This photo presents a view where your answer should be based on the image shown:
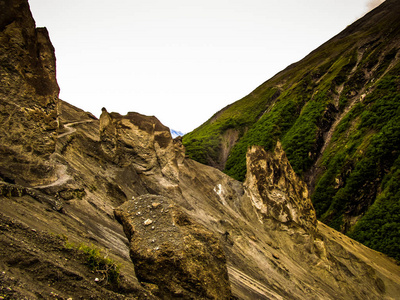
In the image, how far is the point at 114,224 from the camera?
48.0 feet

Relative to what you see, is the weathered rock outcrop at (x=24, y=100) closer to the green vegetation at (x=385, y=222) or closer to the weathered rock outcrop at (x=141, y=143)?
the weathered rock outcrop at (x=141, y=143)

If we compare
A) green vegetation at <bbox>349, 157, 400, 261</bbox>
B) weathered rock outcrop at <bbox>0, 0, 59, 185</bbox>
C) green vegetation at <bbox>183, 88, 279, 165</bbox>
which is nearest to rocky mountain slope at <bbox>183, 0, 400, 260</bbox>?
green vegetation at <bbox>349, 157, 400, 261</bbox>

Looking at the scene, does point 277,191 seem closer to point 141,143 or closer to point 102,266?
point 141,143

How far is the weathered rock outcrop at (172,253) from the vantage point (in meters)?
9.80

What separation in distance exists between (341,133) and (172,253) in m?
88.7

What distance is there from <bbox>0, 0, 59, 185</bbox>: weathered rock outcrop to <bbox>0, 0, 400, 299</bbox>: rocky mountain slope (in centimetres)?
5

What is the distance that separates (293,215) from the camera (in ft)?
121

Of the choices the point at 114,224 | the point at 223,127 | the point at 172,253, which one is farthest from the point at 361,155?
the point at 172,253

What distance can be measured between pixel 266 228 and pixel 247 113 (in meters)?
97.1

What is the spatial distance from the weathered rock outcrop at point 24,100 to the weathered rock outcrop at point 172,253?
202 inches

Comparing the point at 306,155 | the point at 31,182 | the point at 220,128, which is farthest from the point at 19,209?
the point at 220,128

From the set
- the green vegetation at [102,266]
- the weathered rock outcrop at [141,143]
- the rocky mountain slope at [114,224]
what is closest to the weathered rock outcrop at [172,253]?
the rocky mountain slope at [114,224]

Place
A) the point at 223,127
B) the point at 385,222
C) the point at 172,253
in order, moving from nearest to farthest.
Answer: the point at 172,253
the point at 385,222
the point at 223,127

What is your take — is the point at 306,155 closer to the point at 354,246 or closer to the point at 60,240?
the point at 354,246
